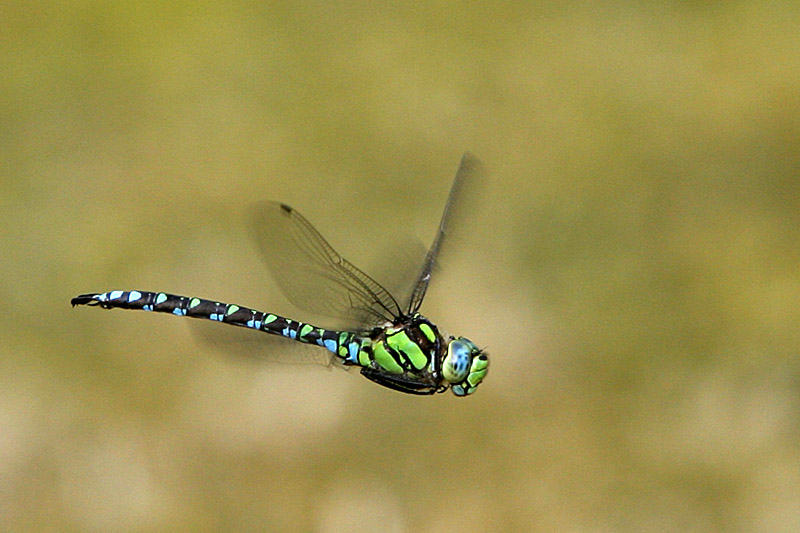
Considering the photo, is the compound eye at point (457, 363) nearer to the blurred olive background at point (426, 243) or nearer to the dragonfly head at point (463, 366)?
the dragonfly head at point (463, 366)

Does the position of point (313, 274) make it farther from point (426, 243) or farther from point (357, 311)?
point (426, 243)

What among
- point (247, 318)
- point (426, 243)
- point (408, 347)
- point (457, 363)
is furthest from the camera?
point (426, 243)

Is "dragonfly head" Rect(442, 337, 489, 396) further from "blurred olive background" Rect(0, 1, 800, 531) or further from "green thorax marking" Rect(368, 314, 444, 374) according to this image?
"blurred olive background" Rect(0, 1, 800, 531)

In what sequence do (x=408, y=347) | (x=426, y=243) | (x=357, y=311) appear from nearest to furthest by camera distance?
(x=408, y=347)
(x=357, y=311)
(x=426, y=243)

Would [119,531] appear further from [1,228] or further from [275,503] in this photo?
[1,228]

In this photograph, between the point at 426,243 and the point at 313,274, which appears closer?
the point at 313,274

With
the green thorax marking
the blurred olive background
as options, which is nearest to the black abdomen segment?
the green thorax marking

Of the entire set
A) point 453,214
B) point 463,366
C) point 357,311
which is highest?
point 453,214

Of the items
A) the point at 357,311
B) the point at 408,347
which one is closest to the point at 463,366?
the point at 408,347
